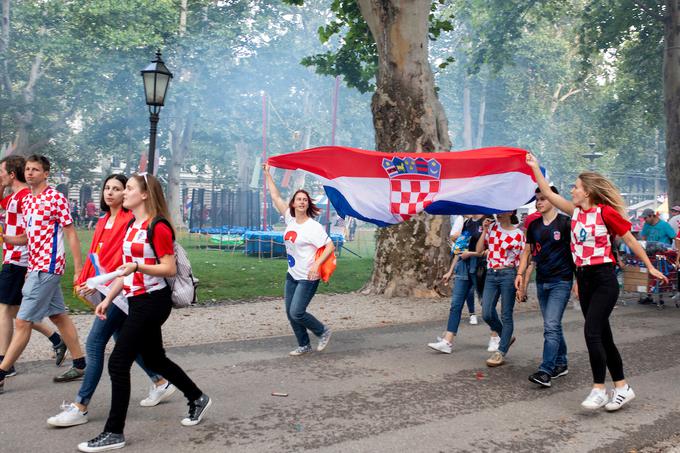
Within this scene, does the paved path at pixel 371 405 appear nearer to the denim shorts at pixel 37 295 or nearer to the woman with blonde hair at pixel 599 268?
the woman with blonde hair at pixel 599 268

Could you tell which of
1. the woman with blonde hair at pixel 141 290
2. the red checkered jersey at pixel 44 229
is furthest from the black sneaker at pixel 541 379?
the red checkered jersey at pixel 44 229

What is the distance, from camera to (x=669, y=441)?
485cm

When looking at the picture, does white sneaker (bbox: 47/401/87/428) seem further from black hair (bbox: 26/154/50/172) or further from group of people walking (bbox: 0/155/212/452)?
black hair (bbox: 26/154/50/172)

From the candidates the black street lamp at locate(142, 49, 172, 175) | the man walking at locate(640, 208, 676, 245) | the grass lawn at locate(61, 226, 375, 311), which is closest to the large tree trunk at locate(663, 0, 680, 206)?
the man walking at locate(640, 208, 676, 245)

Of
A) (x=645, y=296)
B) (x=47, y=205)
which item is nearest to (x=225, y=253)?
(x=645, y=296)

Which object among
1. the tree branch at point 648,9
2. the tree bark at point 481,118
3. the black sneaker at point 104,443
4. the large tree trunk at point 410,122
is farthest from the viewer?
the tree bark at point 481,118

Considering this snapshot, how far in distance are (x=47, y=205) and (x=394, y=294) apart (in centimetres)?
793

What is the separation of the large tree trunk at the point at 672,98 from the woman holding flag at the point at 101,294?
17533 mm

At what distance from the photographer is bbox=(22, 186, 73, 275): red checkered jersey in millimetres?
5750

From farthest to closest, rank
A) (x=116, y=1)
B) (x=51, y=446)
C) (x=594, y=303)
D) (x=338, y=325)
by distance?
(x=116, y=1) < (x=338, y=325) < (x=594, y=303) < (x=51, y=446)

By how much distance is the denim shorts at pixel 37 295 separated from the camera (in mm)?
5699

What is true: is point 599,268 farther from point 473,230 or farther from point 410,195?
point 410,195

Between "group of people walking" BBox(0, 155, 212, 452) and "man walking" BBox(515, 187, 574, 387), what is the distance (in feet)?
10.2

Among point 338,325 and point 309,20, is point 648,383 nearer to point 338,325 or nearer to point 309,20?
point 338,325
